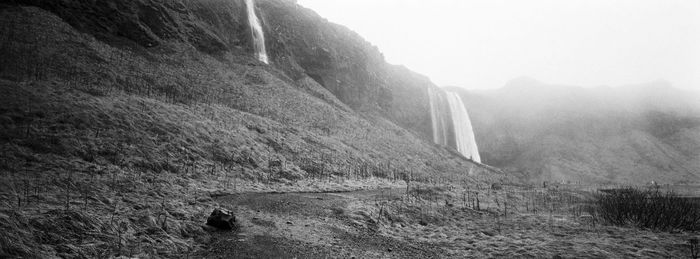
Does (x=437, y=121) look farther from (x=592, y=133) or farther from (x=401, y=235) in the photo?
(x=401, y=235)

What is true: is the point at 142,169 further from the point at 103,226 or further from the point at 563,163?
the point at 563,163

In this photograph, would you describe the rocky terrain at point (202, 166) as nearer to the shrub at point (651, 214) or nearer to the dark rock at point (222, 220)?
the dark rock at point (222, 220)

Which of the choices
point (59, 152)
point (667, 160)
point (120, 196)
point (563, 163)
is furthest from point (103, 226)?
point (667, 160)

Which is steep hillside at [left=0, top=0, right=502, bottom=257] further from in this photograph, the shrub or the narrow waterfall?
the shrub

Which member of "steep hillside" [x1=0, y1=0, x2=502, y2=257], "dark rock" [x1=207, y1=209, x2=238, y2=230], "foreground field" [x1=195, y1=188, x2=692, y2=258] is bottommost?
"foreground field" [x1=195, y1=188, x2=692, y2=258]

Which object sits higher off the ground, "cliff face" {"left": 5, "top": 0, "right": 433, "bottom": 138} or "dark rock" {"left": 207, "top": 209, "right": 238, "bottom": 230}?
"cliff face" {"left": 5, "top": 0, "right": 433, "bottom": 138}

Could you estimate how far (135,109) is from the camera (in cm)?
1611

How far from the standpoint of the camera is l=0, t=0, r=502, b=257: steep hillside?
263 inches

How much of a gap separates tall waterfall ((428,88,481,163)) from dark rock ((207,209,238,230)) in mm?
46754

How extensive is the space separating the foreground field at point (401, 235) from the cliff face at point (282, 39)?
90.5ft

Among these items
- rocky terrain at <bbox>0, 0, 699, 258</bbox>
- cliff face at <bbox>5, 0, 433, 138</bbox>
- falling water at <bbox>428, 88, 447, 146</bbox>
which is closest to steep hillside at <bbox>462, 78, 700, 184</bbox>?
falling water at <bbox>428, 88, 447, 146</bbox>

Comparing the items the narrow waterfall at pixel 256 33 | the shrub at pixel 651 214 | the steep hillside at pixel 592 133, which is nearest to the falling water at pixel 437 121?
the steep hillside at pixel 592 133

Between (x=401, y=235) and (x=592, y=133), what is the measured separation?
6449cm

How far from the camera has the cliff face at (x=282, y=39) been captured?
29672 mm
